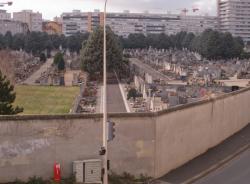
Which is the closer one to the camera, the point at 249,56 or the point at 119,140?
the point at 119,140

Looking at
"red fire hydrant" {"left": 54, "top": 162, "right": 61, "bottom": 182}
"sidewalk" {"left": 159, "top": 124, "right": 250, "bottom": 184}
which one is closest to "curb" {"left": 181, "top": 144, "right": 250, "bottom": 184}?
"sidewalk" {"left": 159, "top": 124, "right": 250, "bottom": 184}

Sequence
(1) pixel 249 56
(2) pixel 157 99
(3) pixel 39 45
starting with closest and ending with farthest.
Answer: (2) pixel 157 99 → (1) pixel 249 56 → (3) pixel 39 45

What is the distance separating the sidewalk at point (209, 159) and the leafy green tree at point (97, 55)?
57420mm

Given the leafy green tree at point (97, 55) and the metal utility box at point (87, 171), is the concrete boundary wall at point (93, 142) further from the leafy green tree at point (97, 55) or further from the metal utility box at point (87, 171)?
the leafy green tree at point (97, 55)

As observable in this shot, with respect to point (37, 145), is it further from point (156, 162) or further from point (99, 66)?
point (99, 66)

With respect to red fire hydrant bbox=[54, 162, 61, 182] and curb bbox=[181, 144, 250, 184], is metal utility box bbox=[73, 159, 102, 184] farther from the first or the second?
curb bbox=[181, 144, 250, 184]

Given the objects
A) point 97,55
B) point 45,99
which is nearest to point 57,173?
point 45,99

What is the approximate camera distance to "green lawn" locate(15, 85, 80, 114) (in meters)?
45.7

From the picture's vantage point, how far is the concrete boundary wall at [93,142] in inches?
570

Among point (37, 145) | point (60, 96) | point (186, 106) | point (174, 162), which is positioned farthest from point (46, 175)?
point (60, 96)

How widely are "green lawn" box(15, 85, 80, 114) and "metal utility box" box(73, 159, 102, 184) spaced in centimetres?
2863

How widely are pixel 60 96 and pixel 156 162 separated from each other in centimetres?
4099

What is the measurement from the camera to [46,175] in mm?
14734

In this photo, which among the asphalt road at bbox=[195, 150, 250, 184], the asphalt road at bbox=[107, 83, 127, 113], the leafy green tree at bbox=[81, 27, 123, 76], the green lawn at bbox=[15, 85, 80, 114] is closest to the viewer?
the asphalt road at bbox=[195, 150, 250, 184]
